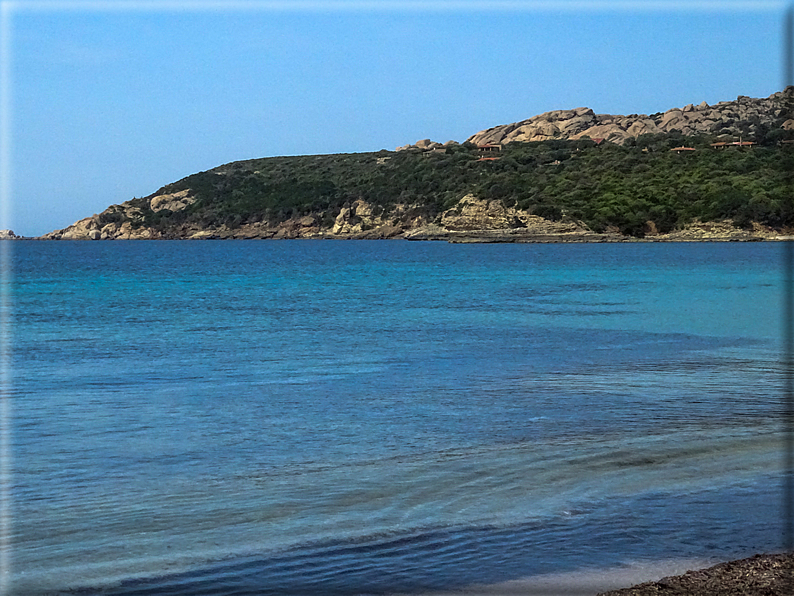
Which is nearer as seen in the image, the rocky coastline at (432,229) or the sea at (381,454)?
the sea at (381,454)

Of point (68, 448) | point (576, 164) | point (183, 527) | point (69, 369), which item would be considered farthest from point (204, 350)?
point (576, 164)

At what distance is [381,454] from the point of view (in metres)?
8.72

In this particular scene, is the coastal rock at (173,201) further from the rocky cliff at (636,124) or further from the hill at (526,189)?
the rocky cliff at (636,124)

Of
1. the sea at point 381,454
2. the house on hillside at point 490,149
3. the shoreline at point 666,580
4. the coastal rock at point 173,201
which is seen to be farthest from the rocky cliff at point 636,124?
the shoreline at point 666,580

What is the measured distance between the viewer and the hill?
9981cm

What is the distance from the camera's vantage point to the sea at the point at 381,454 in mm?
5660

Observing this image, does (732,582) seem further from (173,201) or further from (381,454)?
(173,201)

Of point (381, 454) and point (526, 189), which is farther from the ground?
point (526, 189)

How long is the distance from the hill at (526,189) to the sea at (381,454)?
68.9m

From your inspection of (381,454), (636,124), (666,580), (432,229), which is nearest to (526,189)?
(432,229)

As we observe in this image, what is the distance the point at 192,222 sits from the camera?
14850cm

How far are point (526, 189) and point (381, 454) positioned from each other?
104714 millimetres

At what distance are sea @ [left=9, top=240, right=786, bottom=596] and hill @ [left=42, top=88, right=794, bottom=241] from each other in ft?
226

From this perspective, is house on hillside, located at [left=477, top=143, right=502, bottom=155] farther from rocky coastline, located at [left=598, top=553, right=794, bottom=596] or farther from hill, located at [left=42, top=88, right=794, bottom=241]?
rocky coastline, located at [left=598, top=553, right=794, bottom=596]
